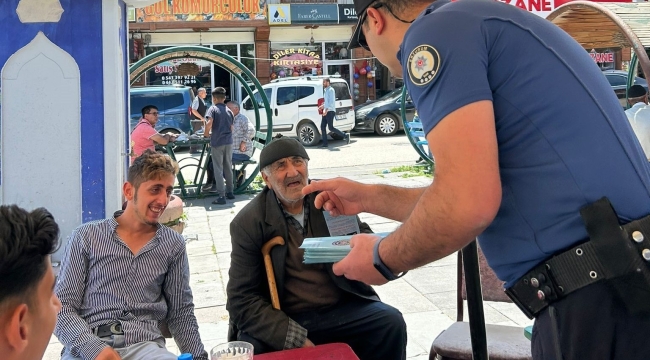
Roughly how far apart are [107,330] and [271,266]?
0.80m

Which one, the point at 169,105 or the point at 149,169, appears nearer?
the point at 149,169

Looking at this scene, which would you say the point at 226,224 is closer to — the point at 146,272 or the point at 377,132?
the point at 146,272

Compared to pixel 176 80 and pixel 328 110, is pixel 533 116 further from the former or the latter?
pixel 176 80

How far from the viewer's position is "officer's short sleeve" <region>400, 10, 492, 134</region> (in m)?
1.35

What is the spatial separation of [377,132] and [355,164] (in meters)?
5.14

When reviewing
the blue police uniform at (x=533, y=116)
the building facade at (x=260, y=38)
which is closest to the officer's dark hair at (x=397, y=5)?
the blue police uniform at (x=533, y=116)

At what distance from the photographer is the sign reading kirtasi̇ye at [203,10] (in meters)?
22.1

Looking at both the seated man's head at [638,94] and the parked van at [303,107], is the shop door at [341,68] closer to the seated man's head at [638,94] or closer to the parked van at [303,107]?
the parked van at [303,107]

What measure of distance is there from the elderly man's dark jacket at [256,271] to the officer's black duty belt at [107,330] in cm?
52

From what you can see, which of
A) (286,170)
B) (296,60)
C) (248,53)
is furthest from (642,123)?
(248,53)

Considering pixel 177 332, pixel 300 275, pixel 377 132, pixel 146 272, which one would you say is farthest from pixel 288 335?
pixel 377 132

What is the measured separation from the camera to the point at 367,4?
1.64m

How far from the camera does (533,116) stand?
54.8 inches

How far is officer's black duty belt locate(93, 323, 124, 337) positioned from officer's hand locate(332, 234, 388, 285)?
160 centimetres
